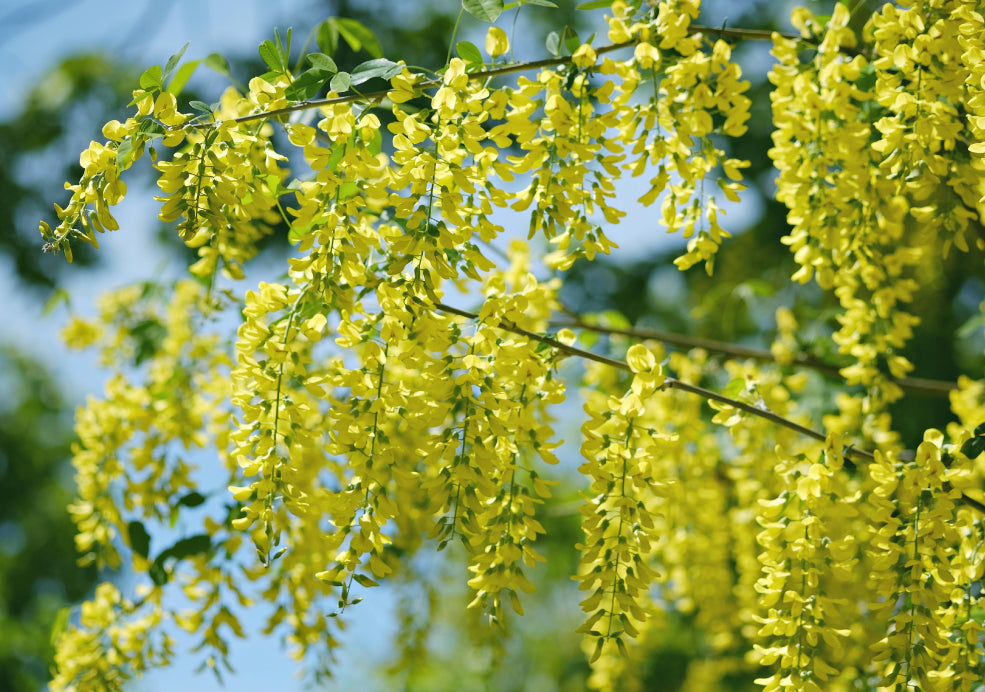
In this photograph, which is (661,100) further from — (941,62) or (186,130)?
(186,130)

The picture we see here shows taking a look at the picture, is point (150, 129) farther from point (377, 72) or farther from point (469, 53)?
point (469, 53)

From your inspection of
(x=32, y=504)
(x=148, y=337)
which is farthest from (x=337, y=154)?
(x=32, y=504)

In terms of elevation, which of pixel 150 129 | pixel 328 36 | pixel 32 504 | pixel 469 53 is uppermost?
pixel 32 504

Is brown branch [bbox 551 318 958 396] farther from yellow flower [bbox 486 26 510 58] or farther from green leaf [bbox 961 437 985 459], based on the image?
yellow flower [bbox 486 26 510 58]

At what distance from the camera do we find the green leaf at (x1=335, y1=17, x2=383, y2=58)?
71.6 inches

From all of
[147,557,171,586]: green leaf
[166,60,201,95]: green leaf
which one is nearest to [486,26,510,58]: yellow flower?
[166,60,201,95]: green leaf

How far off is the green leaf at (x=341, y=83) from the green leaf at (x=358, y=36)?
1.60 feet

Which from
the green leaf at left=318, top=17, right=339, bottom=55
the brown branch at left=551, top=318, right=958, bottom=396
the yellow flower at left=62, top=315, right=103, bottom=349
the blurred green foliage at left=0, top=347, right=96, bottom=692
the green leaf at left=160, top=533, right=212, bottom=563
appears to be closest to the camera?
the green leaf at left=318, top=17, right=339, bottom=55

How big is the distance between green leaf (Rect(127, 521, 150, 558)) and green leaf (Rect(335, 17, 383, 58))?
4.40 feet

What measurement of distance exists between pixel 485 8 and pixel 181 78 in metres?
0.56

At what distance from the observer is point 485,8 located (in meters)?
1.43

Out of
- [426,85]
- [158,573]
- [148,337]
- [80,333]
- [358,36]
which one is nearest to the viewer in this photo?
[426,85]

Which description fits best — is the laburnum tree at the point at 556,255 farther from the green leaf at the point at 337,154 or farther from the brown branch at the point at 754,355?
the brown branch at the point at 754,355

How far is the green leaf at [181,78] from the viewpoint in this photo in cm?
138
